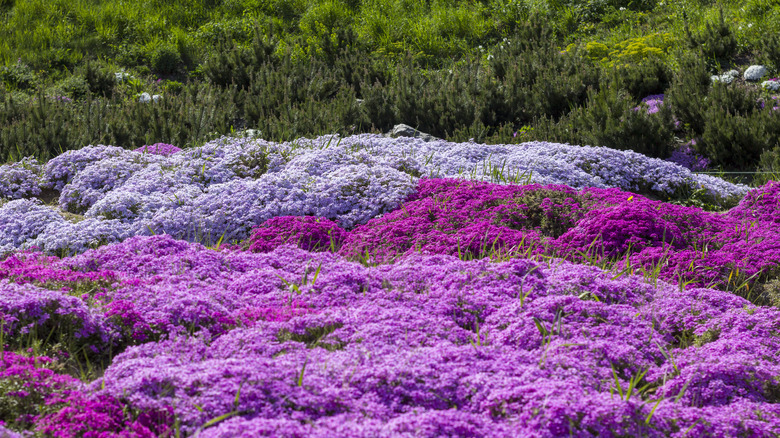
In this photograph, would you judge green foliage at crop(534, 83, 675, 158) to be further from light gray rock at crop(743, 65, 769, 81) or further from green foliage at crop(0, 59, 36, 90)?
green foliage at crop(0, 59, 36, 90)

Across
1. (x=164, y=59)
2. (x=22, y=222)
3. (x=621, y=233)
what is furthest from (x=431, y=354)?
(x=164, y=59)

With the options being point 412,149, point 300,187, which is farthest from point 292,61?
point 300,187

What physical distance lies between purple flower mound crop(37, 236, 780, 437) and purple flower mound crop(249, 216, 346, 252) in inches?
26.9

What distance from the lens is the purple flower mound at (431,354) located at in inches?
115

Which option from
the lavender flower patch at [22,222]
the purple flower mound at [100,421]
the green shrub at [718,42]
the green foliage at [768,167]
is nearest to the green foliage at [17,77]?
the lavender flower patch at [22,222]

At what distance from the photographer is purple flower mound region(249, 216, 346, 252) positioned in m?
5.90

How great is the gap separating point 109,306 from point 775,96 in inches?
438

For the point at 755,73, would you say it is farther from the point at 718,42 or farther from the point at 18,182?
the point at 18,182

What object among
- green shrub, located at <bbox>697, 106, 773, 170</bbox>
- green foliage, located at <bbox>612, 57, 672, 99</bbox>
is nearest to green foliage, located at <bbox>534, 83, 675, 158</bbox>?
green shrub, located at <bbox>697, 106, 773, 170</bbox>

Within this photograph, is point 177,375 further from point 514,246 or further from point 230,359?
point 514,246

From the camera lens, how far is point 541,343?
370cm

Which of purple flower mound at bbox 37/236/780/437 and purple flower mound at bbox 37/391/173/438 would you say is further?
purple flower mound at bbox 37/236/780/437

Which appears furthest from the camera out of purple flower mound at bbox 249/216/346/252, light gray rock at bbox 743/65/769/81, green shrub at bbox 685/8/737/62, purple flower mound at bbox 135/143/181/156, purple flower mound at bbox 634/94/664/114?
green shrub at bbox 685/8/737/62

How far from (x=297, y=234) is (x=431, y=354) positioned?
9.43 ft
